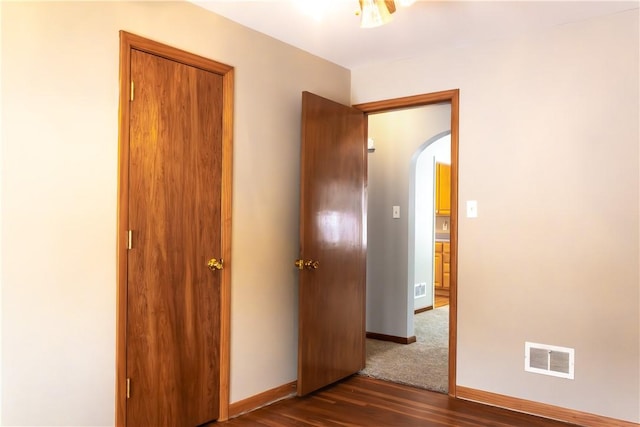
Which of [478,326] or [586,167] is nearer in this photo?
[586,167]

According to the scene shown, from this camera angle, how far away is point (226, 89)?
2775 mm

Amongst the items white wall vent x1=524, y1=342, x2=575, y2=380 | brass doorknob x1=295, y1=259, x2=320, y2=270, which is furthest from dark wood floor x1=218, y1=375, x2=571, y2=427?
brass doorknob x1=295, y1=259, x2=320, y2=270

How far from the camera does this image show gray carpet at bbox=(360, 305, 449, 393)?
3.47 metres

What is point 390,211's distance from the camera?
15.4 ft

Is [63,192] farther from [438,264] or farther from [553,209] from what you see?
[438,264]

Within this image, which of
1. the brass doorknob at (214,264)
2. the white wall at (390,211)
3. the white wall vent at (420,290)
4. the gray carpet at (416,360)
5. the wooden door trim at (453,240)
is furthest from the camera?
the white wall vent at (420,290)

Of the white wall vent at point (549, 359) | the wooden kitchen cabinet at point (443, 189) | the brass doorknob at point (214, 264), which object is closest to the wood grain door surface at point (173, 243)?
the brass doorknob at point (214, 264)

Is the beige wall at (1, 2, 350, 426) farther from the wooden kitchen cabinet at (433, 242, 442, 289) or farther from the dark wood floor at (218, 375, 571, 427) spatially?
the wooden kitchen cabinet at (433, 242, 442, 289)

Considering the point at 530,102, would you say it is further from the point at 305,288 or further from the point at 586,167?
the point at 305,288

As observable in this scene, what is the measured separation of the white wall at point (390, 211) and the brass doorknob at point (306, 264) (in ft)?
5.38

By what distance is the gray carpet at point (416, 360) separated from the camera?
347cm

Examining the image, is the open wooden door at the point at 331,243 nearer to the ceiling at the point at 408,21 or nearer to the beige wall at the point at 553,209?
the ceiling at the point at 408,21

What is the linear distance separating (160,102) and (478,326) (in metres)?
2.40

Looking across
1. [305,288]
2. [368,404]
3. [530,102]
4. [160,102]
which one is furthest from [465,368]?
[160,102]
